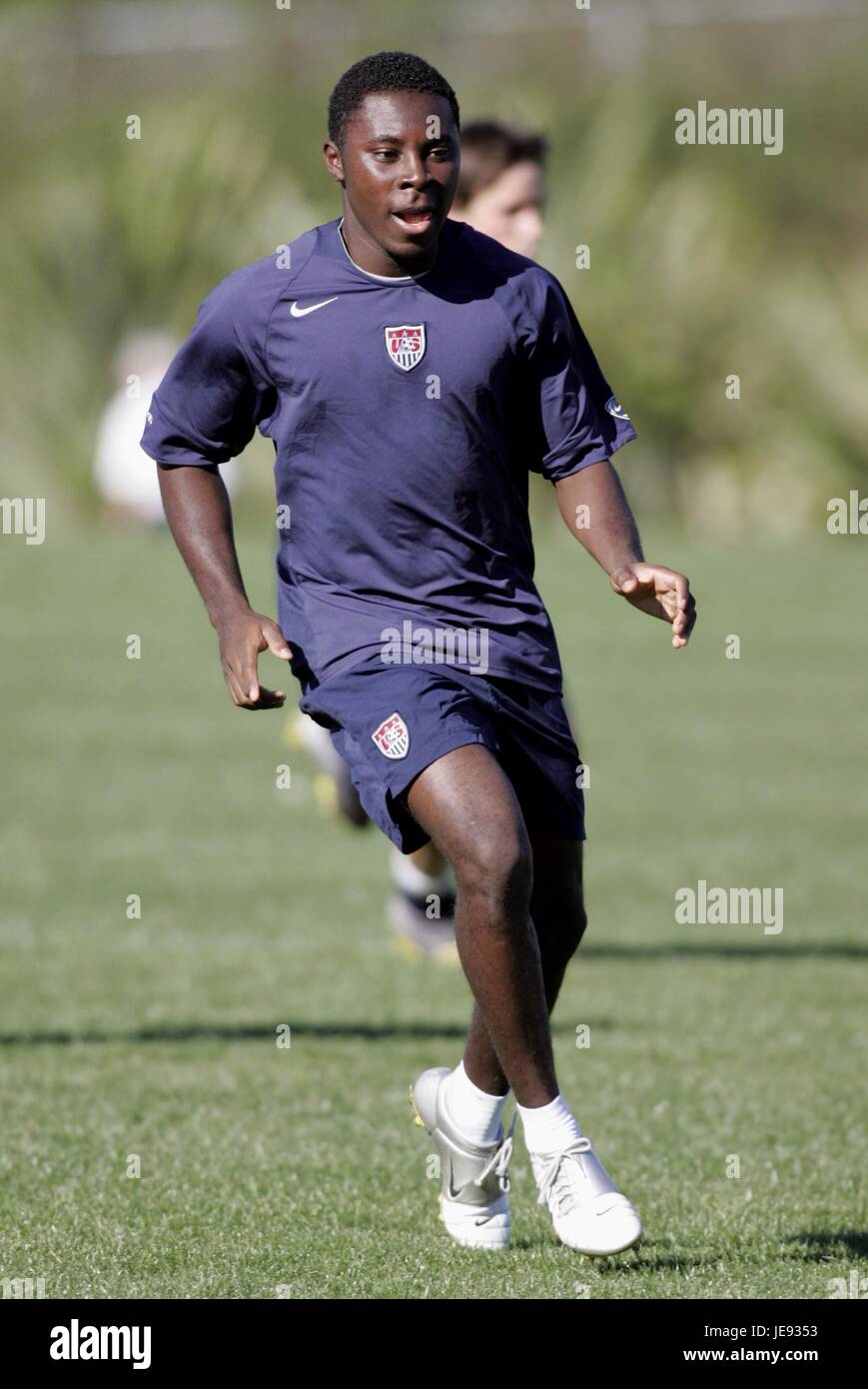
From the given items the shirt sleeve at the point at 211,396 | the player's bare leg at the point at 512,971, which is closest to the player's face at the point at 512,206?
the shirt sleeve at the point at 211,396

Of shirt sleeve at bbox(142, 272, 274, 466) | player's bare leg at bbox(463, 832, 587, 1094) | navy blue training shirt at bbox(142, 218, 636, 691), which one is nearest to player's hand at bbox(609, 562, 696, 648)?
navy blue training shirt at bbox(142, 218, 636, 691)

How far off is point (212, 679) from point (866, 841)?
688 cm

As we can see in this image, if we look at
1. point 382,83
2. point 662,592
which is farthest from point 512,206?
point 662,592

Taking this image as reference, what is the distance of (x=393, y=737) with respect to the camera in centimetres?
429

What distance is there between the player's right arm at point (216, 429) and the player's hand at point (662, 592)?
0.66 meters

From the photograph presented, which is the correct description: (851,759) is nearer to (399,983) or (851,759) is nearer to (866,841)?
(866,841)

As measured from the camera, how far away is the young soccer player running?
4.28 metres

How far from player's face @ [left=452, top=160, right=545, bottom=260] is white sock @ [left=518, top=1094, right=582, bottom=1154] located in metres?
2.91

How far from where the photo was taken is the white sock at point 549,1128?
169 inches

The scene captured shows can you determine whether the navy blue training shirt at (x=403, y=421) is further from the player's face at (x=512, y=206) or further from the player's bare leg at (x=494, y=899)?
the player's face at (x=512, y=206)

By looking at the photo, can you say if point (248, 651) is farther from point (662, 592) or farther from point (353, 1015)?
point (353, 1015)

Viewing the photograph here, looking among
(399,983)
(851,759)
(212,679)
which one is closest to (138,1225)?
(399,983)

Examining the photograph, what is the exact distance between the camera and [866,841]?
35.5 ft

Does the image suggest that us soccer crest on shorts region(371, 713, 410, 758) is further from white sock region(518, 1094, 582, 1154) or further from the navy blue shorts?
white sock region(518, 1094, 582, 1154)
